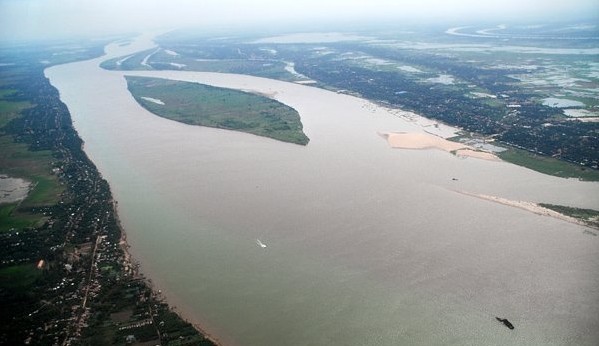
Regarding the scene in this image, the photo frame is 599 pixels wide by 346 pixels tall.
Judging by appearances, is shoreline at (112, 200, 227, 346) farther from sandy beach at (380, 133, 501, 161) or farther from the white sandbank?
the white sandbank

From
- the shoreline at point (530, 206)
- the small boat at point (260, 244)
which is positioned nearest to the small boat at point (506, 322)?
the shoreline at point (530, 206)

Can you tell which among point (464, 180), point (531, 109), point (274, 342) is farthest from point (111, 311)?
point (531, 109)

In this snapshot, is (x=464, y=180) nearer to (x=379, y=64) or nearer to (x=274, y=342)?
(x=274, y=342)

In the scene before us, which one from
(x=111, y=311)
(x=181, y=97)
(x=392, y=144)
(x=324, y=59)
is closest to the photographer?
(x=111, y=311)

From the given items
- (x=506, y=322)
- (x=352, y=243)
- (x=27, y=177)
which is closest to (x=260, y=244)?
(x=352, y=243)

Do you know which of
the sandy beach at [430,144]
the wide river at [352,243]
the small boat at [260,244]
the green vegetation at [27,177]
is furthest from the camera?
the sandy beach at [430,144]

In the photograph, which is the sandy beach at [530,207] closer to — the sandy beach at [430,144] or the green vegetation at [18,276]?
the sandy beach at [430,144]
